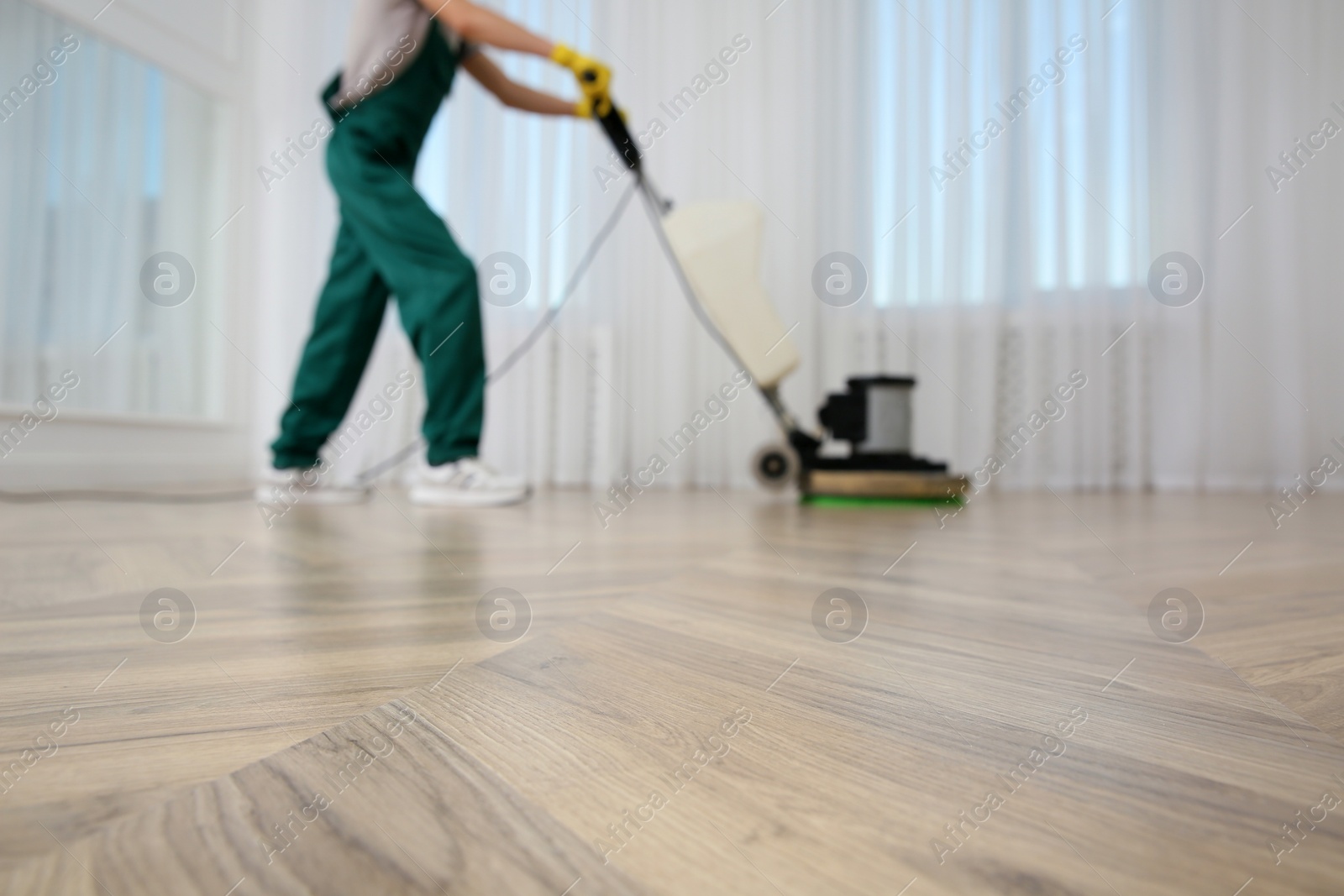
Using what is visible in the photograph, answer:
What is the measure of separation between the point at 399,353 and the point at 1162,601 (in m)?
2.71

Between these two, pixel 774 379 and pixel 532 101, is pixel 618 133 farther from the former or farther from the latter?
pixel 774 379

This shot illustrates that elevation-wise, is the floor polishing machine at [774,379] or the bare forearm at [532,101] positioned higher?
the bare forearm at [532,101]

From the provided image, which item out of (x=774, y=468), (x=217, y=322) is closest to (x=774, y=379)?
(x=774, y=468)

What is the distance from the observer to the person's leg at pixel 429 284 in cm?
146

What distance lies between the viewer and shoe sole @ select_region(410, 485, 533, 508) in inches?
59.1

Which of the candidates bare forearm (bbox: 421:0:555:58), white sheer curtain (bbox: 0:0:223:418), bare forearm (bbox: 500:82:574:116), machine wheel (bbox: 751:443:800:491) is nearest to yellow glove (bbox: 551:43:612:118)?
bare forearm (bbox: 421:0:555:58)

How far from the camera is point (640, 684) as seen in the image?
0.32 m

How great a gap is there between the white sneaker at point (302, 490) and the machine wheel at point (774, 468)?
39.2 inches

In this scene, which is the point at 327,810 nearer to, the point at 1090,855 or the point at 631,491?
the point at 1090,855

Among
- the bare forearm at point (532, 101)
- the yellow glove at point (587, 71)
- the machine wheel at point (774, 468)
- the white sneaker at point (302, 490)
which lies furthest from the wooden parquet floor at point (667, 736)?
the bare forearm at point (532, 101)

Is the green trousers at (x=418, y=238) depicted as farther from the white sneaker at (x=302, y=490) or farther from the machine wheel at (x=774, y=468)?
the machine wheel at (x=774, y=468)

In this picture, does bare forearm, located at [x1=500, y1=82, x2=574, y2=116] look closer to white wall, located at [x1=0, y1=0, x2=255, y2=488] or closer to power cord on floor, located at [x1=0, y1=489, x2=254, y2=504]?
power cord on floor, located at [x1=0, y1=489, x2=254, y2=504]

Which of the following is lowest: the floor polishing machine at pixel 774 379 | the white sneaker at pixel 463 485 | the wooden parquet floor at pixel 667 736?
the wooden parquet floor at pixel 667 736

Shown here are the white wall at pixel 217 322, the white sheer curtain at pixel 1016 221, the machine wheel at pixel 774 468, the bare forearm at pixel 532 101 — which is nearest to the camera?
the bare forearm at pixel 532 101
